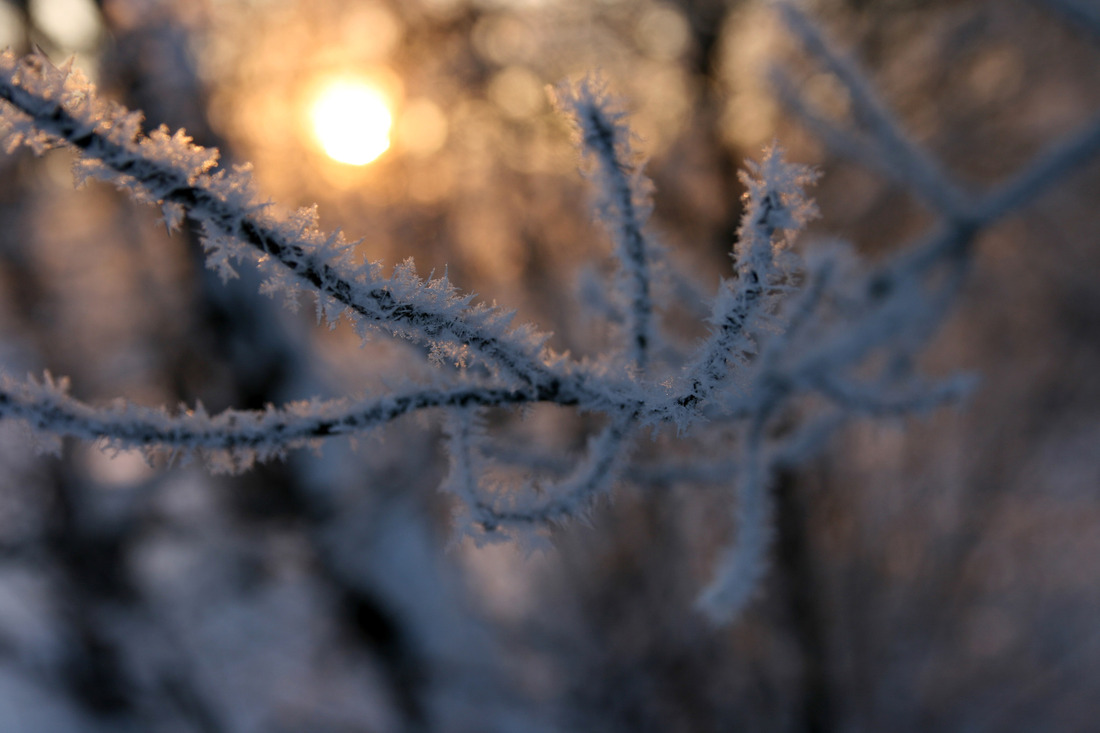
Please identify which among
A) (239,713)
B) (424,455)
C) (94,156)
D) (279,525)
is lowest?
(94,156)

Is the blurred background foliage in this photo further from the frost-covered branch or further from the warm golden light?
the frost-covered branch

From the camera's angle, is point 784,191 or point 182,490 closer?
point 784,191

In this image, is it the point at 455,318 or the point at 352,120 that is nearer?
the point at 455,318

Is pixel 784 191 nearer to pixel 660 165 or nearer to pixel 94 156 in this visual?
pixel 94 156

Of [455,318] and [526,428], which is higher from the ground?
[526,428]

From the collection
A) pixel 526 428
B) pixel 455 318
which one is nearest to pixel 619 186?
pixel 455 318

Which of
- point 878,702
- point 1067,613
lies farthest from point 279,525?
point 1067,613

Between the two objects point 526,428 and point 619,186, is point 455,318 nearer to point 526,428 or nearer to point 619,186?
point 619,186

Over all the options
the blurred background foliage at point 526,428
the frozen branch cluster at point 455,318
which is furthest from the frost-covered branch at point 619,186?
the blurred background foliage at point 526,428

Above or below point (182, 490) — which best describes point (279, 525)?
below
